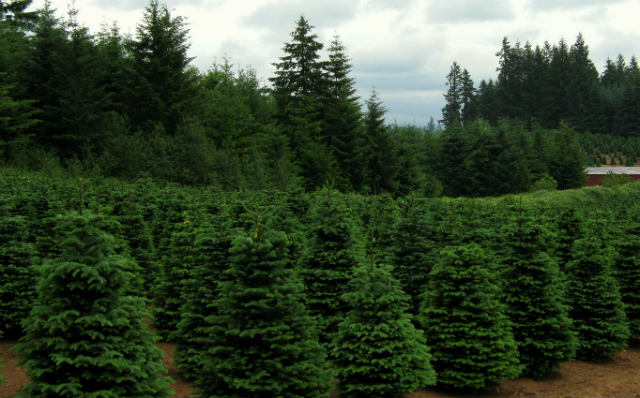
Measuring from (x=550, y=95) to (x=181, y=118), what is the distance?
293ft

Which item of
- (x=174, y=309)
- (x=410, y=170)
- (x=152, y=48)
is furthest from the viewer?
(x=410, y=170)

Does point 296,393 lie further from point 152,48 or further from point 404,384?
point 152,48

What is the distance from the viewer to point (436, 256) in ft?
40.5

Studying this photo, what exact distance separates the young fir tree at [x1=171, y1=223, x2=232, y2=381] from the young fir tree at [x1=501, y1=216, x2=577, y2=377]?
22.4ft

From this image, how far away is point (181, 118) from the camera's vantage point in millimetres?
36656

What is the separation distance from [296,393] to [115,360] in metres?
2.65

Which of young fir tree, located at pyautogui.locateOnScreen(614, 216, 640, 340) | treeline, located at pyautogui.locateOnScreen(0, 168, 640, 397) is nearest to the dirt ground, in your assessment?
treeline, located at pyautogui.locateOnScreen(0, 168, 640, 397)

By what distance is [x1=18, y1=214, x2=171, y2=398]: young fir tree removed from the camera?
6242 mm

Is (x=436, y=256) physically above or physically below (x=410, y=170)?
below

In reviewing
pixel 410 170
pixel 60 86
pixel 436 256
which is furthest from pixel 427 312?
pixel 410 170

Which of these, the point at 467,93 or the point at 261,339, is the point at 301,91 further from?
the point at 467,93

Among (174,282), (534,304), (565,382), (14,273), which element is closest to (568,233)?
(534,304)

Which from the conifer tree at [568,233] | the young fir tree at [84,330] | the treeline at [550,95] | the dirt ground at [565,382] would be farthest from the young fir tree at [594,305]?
the treeline at [550,95]

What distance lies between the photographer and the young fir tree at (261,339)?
734 cm
